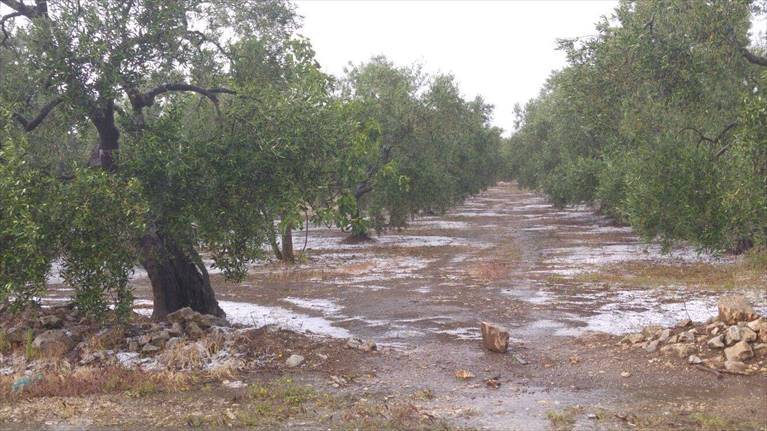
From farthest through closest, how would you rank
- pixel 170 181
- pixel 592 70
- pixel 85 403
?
pixel 592 70, pixel 170 181, pixel 85 403

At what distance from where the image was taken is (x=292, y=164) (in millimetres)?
13797

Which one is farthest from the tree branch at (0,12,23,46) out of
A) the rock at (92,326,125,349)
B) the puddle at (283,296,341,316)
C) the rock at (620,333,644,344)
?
the rock at (620,333,644,344)

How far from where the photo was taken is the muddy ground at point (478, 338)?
33.2ft

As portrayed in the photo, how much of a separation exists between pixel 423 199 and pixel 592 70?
78.5 feet

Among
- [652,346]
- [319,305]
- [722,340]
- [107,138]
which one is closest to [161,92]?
[107,138]

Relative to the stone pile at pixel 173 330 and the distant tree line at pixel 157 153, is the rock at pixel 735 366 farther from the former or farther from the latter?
the stone pile at pixel 173 330

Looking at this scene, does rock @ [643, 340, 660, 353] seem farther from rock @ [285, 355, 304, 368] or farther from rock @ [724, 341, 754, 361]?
rock @ [285, 355, 304, 368]

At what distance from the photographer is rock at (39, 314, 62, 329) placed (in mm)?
15422

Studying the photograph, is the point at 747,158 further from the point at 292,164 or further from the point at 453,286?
the point at 453,286

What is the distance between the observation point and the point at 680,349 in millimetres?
12680

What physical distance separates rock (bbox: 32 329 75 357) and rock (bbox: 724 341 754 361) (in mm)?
13226

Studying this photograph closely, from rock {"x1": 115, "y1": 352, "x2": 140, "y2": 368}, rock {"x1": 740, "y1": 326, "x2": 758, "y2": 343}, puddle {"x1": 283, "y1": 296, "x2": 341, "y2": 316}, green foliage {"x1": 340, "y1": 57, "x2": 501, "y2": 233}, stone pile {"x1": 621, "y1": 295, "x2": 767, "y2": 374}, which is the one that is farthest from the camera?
green foliage {"x1": 340, "y1": 57, "x2": 501, "y2": 233}

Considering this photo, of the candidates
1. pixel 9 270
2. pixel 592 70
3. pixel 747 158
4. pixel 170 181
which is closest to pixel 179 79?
pixel 170 181

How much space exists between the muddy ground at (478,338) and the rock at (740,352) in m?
0.72
